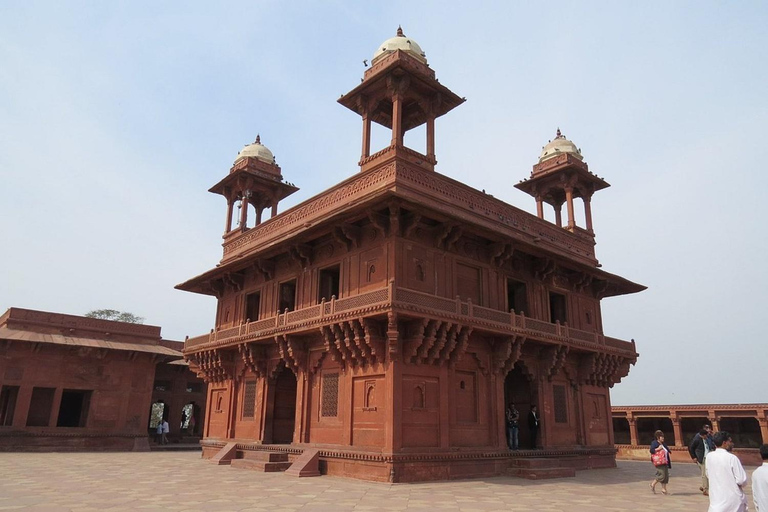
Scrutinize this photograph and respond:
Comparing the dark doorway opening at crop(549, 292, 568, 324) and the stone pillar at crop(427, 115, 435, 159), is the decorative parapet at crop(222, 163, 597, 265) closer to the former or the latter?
the stone pillar at crop(427, 115, 435, 159)

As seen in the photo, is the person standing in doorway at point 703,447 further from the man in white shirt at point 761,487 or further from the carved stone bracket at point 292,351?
the carved stone bracket at point 292,351

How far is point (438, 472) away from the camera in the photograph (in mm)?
13266

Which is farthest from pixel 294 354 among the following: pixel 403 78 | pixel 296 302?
pixel 403 78

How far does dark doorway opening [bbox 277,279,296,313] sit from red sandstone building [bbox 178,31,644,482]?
50 millimetres

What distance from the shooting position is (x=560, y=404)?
18.2m

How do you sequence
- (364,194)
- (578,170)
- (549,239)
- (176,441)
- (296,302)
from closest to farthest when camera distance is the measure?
(364,194), (296,302), (549,239), (578,170), (176,441)

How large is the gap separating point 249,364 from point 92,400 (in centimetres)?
1141

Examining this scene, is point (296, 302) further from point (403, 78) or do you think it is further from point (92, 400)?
point (92, 400)

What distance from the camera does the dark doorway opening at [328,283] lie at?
54.9 ft

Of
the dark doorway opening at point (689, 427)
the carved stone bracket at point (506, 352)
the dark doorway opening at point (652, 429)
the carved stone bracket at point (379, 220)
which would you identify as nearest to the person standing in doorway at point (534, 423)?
the carved stone bracket at point (506, 352)

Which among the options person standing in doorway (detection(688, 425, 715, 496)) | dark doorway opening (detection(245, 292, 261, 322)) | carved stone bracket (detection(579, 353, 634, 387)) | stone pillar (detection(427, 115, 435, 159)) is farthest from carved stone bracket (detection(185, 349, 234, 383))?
person standing in doorway (detection(688, 425, 715, 496))

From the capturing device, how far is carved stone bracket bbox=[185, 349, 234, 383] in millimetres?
19766

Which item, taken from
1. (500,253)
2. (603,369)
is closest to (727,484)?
(500,253)

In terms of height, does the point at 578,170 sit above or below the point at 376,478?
above
